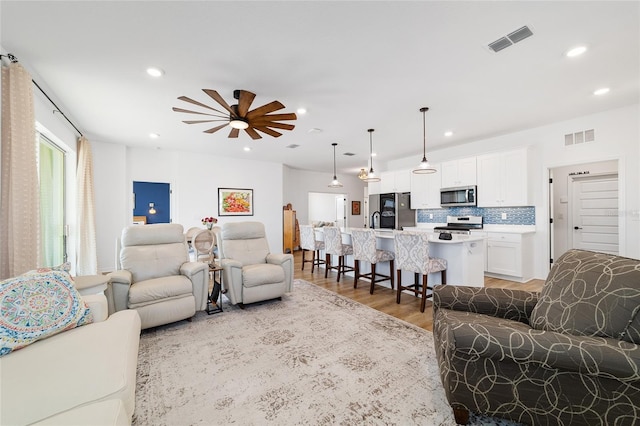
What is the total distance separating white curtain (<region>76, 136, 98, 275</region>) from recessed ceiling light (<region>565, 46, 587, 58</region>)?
6.70m

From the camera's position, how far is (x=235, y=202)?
6812 mm

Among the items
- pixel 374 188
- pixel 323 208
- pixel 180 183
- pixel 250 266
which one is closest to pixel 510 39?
pixel 250 266

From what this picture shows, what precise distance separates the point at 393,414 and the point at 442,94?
10.8 ft

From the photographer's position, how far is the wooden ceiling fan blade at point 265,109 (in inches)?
107

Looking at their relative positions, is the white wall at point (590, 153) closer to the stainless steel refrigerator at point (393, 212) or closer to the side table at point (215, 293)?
the stainless steel refrigerator at point (393, 212)

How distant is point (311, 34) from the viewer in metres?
2.09

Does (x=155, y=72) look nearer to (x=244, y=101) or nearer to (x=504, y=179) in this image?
(x=244, y=101)

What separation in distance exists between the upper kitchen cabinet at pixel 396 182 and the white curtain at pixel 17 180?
20.6 ft

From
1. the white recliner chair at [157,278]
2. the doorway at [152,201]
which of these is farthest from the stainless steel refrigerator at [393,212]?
the doorway at [152,201]

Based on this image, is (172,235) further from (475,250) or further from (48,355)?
(475,250)

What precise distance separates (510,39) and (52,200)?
5.88 meters

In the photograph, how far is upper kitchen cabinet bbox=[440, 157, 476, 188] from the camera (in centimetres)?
526

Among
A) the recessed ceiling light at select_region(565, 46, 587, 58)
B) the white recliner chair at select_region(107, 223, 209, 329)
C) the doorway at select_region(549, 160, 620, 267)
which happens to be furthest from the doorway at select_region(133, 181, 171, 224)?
the doorway at select_region(549, 160, 620, 267)

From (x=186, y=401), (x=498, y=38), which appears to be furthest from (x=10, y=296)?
(x=498, y=38)
